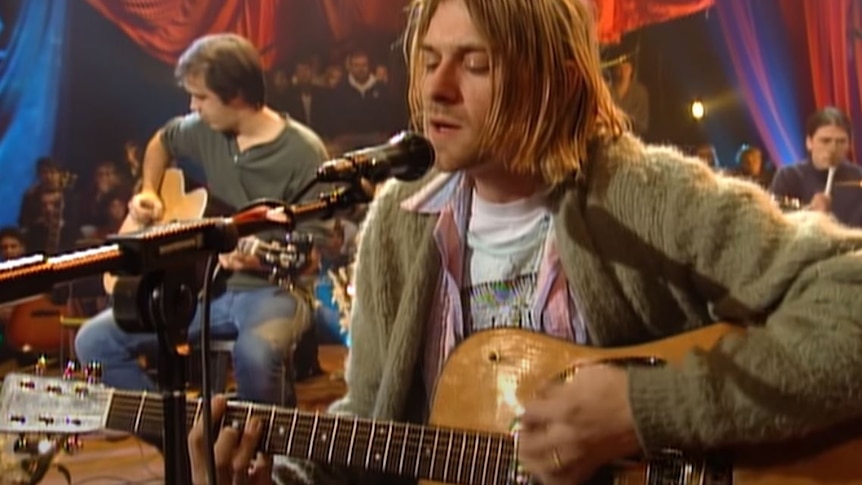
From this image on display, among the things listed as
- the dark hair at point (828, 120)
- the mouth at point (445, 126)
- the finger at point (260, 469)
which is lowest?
the finger at point (260, 469)

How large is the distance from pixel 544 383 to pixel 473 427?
132mm

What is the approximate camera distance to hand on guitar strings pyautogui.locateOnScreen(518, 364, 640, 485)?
132 cm

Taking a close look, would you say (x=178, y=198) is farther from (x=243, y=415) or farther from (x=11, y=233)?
(x=243, y=415)

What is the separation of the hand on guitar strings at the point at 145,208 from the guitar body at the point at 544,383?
184 centimetres

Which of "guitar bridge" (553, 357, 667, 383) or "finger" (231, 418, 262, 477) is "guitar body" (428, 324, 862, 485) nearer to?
"guitar bridge" (553, 357, 667, 383)

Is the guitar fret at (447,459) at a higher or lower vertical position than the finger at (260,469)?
higher

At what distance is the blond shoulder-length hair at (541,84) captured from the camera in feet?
4.76

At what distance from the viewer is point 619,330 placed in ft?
4.75

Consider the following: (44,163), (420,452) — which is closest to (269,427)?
(420,452)

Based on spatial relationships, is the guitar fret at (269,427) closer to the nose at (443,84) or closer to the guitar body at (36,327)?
the nose at (443,84)

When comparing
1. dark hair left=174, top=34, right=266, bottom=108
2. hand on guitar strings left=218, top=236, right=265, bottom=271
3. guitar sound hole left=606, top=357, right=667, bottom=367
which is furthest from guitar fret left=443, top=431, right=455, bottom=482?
dark hair left=174, top=34, right=266, bottom=108

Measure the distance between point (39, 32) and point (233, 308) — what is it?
979 millimetres

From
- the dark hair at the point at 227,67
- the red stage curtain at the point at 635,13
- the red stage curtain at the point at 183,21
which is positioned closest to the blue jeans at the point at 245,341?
the dark hair at the point at 227,67

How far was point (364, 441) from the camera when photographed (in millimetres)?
1505
